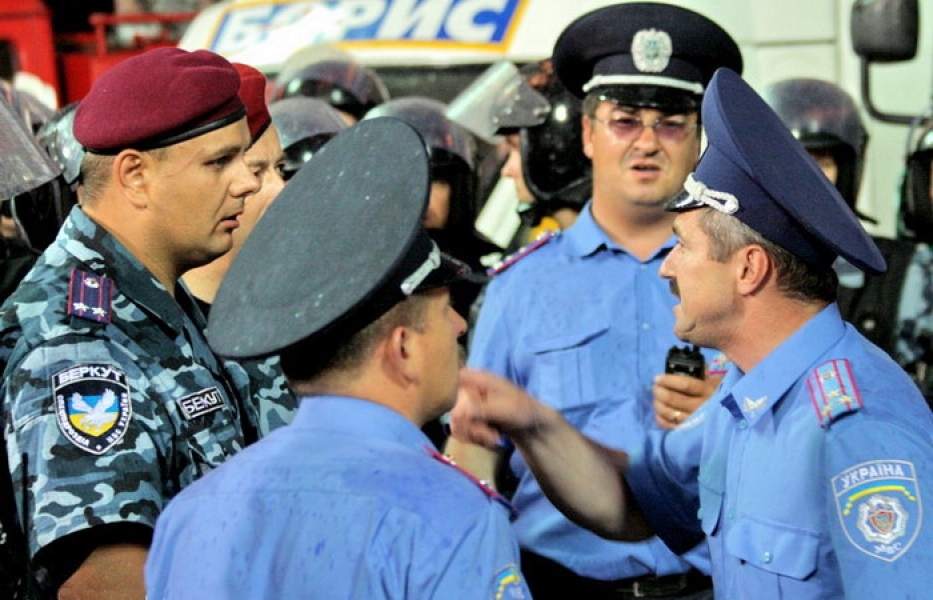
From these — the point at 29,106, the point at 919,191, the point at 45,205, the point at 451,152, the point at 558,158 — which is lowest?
the point at 29,106

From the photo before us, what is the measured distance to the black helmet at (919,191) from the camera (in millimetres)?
5648

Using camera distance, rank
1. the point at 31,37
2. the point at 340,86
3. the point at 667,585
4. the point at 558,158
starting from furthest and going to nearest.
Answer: the point at 31,37
the point at 340,86
the point at 558,158
the point at 667,585

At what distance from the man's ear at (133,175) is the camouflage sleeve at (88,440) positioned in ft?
1.25

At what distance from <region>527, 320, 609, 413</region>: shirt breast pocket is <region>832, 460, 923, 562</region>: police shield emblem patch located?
1.61m

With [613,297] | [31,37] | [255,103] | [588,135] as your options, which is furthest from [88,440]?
[31,37]

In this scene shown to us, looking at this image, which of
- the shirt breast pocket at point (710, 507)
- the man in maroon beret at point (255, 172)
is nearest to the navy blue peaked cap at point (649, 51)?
the man in maroon beret at point (255, 172)

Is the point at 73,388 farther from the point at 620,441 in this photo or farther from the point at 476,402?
the point at 620,441

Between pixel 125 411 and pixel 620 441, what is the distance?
5.08 ft

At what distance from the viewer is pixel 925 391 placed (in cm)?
506

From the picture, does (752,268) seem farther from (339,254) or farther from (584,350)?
(584,350)

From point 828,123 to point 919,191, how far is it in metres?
0.50

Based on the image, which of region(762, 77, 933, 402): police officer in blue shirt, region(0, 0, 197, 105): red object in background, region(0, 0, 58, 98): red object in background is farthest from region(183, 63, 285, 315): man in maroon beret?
region(0, 0, 58, 98): red object in background

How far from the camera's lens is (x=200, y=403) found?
3189mm

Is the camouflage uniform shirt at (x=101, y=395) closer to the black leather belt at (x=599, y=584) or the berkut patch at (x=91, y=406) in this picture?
the berkut patch at (x=91, y=406)
